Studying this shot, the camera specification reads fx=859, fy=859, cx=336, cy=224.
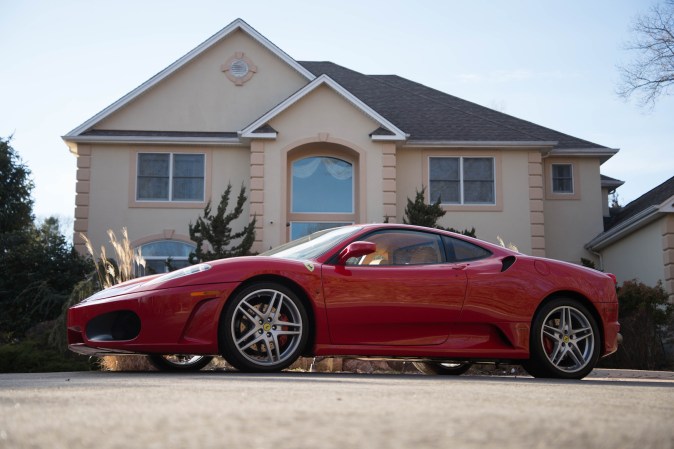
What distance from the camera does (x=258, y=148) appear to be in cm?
2112

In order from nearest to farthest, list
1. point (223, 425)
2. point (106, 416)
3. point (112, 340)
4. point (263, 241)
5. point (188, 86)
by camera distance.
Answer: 1. point (223, 425)
2. point (106, 416)
3. point (112, 340)
4. point (263, 241)
5. point (188, 86)

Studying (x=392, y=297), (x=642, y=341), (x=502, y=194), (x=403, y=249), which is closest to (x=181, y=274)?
(x=392, y=297)

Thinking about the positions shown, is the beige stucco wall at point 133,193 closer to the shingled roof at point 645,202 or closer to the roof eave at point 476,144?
the roof eave at point 476,144

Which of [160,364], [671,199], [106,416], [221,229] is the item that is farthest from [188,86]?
[106,416]

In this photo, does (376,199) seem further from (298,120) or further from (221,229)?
(221,229)

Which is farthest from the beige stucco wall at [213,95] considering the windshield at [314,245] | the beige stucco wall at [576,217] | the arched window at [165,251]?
the windshield at [314,245]

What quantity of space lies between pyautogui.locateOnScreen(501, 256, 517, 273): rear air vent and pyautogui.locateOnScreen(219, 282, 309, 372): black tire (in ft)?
6.05

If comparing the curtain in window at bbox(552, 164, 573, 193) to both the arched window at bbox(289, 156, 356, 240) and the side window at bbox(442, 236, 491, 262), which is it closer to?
the arched window at bbox(289, 156, 356, 240)

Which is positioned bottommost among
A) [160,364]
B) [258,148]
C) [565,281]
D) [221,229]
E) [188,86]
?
[160,364]

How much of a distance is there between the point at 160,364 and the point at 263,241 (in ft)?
43.0

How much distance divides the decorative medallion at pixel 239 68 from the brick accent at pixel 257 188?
2.53 metres

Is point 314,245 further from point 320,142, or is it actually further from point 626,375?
point 320,142

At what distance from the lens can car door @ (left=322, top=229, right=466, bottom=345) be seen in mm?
6562

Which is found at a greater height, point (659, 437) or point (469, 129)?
point (469, 129)
